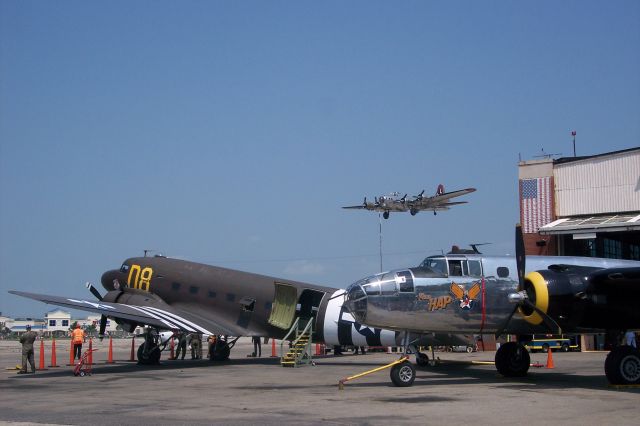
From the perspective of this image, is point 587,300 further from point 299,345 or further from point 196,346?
point 196,346

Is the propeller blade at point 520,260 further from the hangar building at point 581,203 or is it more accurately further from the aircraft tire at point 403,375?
the hangar building at point 581,203

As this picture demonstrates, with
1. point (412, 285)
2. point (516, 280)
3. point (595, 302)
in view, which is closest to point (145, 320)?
point (412, 285)

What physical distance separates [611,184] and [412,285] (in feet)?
83.0

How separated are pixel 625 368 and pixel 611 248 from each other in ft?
95.5

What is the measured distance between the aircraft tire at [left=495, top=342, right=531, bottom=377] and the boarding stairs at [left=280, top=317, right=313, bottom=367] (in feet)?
29.5

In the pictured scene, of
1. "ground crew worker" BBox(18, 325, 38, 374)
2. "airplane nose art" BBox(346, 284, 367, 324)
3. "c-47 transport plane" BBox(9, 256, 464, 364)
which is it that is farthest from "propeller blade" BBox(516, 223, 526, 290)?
"ground crew worker" BBox(18, 325, 38, 374)

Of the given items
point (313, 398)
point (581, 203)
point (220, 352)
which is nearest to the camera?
point (313, 398)

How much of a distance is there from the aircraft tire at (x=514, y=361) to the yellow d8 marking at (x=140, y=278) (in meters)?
15.2

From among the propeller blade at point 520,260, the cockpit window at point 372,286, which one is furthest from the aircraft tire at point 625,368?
the cockpit window at point 372,286

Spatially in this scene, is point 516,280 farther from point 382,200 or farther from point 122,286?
point 382,200

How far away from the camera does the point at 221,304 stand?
1153 inches

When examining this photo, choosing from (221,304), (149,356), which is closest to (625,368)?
(221,304)

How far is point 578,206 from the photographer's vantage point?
41.1 m

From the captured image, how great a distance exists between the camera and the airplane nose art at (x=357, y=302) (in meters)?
18.2
